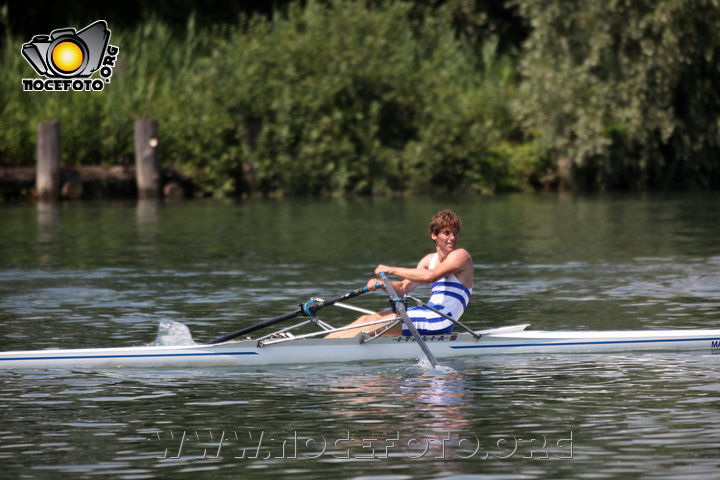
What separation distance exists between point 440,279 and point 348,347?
1071 millimetres

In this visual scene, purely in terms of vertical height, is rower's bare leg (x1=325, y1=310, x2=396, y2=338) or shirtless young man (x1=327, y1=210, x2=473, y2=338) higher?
shirtless young man (x1=327, y1=210, x2=473, y2=338)

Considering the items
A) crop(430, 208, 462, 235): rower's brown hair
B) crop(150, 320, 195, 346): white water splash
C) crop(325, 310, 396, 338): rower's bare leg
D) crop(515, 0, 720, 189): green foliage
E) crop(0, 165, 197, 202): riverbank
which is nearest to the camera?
crop(430, 208, 462, 235): rower's brown hair

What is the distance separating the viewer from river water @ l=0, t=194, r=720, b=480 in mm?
8781

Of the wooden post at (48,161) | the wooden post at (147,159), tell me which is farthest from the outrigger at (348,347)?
the wooden post at (147,159)

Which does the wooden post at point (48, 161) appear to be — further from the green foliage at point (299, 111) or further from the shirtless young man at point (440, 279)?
the shirtless young man at point (440, 279)

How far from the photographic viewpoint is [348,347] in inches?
488

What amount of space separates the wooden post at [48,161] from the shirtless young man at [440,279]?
82.3ft

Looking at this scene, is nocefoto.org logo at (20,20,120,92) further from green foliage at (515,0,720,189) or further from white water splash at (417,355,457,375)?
white water splash at (417,355,457,375)

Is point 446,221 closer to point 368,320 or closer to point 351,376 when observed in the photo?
point 368,320

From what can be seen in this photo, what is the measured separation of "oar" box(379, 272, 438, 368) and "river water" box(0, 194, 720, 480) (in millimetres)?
192

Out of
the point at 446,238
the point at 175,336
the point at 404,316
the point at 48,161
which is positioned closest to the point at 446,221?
the point at 446,238

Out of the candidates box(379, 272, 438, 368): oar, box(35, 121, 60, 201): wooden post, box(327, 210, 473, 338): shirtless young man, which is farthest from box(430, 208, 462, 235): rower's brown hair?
box(35, 121, 60, 201): wooden post

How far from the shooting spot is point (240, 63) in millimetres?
39188

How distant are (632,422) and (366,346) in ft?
10.9
